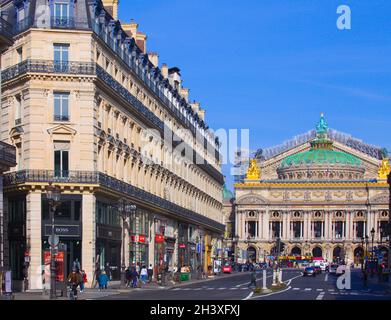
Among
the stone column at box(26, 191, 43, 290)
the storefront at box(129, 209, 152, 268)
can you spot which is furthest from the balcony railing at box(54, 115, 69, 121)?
the storefront at box(129, 209, 152, 268)

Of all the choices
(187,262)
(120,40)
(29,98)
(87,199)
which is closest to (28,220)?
(87,199)

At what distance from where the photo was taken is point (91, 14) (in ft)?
197

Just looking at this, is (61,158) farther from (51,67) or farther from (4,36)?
(4,36)

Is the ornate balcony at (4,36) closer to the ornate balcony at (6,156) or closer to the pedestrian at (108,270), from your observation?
the ornate balcony at (6,156)

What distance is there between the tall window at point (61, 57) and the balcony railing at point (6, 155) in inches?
676

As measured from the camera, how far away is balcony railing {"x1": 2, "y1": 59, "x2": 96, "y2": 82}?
5742 cm

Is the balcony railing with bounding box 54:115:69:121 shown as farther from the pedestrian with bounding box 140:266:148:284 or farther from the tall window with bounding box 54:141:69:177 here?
the pedestrian with bounding box 140:266:148:284

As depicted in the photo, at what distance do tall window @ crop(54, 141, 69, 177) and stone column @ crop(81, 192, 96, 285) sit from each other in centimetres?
209

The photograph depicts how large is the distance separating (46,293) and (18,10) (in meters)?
22.3

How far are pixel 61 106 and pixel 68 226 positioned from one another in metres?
8.08

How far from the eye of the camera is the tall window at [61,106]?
58.6 m

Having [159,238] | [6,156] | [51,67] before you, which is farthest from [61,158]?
[159,238]

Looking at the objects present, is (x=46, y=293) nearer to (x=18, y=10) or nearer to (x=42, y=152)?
(x=42, y=152)

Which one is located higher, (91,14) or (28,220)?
(91,14)
